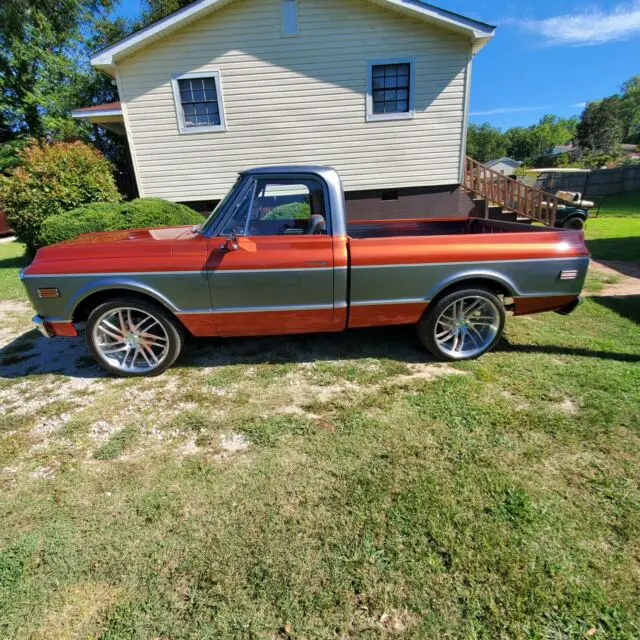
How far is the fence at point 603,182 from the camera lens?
81.4 ft

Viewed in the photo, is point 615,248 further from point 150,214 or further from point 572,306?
point 150,214

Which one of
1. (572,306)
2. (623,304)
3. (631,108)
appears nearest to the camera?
(572,306)

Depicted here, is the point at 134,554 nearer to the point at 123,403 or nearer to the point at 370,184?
the point at 123,403

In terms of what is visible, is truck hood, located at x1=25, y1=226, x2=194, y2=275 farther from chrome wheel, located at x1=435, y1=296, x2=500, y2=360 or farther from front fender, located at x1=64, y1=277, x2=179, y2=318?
chrome wheel, located at x1=435, y1=296, x2=500, y2=360

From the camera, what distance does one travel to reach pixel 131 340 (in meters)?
3.52

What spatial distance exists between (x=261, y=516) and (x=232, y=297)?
188 cm

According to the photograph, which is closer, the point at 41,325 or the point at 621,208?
the point at 41,325

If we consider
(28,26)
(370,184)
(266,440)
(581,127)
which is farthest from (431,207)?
(581,127)

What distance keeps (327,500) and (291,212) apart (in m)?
2.53

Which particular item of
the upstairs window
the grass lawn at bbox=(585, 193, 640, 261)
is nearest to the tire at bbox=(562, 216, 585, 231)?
the grass lawn at bbox=(585, 193, 640, 261)

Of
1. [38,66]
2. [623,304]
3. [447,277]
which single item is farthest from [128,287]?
[38,66]

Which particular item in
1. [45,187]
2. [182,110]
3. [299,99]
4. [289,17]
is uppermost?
[289,17]

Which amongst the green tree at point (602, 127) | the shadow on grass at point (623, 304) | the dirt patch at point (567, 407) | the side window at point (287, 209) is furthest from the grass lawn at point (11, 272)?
the green tree at point (602, 127)

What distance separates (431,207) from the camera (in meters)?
11.2
